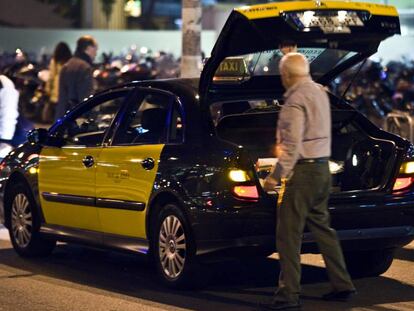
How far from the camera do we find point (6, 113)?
1293cm

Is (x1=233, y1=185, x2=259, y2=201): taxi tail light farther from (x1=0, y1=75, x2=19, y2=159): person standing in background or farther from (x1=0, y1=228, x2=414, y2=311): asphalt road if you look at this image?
(x1=0, y1=75, x2=19, y2=159): person standing in background

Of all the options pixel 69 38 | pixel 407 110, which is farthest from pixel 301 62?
pixel 69 38

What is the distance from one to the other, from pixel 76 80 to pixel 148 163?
5.67 m

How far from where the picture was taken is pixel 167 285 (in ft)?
27.5

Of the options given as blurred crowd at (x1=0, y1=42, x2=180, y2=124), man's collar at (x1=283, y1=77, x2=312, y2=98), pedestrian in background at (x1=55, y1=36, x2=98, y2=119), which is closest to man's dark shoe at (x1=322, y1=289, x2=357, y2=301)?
man's collar at (x1=283, y1=77, x2=312, y2=98)

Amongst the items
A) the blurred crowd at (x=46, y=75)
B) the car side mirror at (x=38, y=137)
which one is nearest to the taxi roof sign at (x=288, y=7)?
the car side mirror at (x=38, y=137)

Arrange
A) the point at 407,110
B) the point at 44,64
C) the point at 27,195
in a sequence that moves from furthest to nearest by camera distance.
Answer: the point at 44,64
the point at 407,110
the point at 27,195

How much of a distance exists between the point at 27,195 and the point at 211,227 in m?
2.62

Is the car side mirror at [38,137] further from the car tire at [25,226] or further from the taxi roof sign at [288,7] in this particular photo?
the taxi roof sign at [288,7]

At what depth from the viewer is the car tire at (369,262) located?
888cm

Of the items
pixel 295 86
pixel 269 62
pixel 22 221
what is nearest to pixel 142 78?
pixel 22 221

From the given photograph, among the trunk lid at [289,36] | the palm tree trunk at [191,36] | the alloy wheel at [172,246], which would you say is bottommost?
the alloy wheel at [172,246]

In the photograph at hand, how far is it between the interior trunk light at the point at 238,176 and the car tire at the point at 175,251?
1.63 ft

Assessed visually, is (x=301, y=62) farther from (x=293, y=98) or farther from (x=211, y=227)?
(x=211, y=227)
